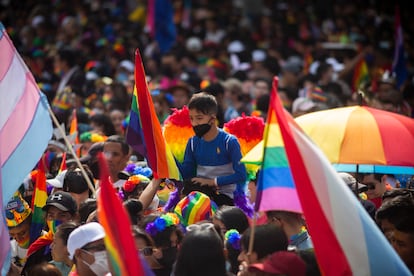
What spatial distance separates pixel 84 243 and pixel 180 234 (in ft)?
2.44

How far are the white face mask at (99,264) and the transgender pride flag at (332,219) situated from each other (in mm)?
1288

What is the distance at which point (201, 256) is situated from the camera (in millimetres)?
5871

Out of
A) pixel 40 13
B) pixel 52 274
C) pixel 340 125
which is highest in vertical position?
pixel 40 13

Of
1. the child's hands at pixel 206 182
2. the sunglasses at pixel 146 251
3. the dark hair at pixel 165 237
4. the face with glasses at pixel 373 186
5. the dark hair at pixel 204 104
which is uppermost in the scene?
the dark hair at pixel 204 104

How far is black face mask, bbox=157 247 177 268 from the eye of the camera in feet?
22.1

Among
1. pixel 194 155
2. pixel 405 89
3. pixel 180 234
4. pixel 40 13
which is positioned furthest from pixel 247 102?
pixel 40 13

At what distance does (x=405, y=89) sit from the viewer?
15.8 meters

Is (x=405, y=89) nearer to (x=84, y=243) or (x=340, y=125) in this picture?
(x=340, y=125)

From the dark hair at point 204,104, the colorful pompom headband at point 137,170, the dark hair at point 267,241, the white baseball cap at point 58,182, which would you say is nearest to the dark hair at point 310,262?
the dark hair at point 267,241

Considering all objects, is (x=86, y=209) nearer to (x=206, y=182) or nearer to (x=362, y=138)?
(x=206, y=182)

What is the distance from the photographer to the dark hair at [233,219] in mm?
7301

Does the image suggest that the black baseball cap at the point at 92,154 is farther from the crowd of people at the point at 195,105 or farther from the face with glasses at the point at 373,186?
the face with glasses at the point at 373,186

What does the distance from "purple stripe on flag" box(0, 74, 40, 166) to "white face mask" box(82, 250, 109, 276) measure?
43.4 inches

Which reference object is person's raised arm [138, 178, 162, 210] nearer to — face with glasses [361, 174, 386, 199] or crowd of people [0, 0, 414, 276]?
crowd of people [0, 0, 414, 276]
